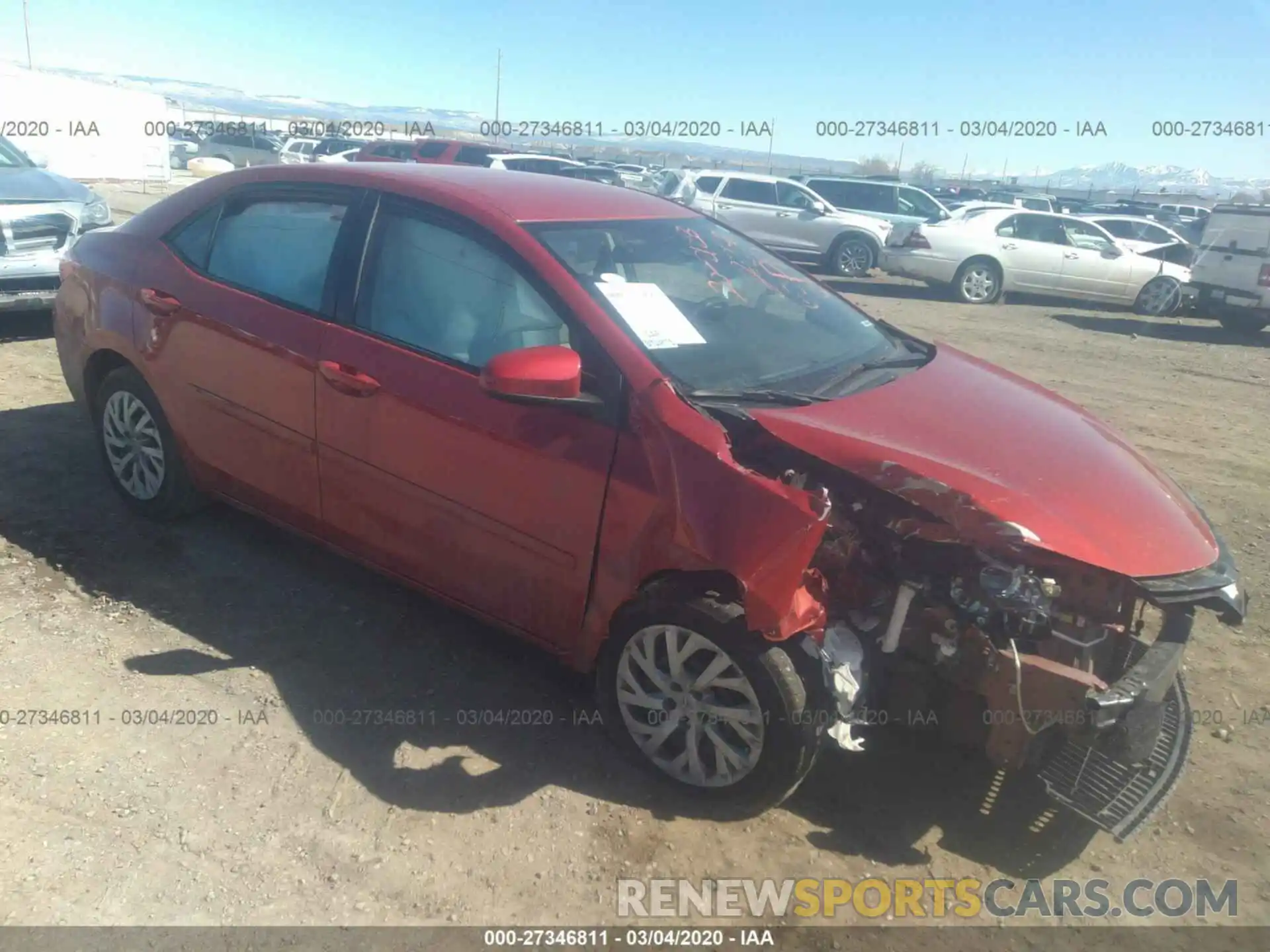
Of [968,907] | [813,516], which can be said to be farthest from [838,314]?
[968,907]

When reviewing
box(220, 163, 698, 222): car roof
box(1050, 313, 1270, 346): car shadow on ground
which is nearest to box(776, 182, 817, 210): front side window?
box(1050, 313, 1270, 346): car shadow on ground

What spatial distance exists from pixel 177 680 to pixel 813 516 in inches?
92.7

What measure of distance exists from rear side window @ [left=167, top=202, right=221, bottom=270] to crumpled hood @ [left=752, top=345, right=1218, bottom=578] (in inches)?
103

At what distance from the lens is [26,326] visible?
25.9 feet

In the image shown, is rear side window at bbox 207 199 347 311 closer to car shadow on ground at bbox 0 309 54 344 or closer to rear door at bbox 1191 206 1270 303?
car shadow on ground at bbox 0 309 54 344

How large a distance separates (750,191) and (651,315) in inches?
581

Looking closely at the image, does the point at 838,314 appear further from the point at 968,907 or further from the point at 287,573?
the point at 287,573

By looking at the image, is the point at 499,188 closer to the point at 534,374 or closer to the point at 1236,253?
the point at 534,374

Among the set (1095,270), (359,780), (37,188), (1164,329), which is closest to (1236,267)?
(1164,329)

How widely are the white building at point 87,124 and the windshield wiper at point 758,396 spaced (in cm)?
2597

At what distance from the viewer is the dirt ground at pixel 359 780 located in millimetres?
2537

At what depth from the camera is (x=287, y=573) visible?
4082mm

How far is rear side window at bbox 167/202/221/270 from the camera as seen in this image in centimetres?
395

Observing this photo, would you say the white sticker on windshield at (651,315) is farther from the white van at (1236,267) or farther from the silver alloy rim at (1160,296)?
the silver alloy rim at (1160,296)
